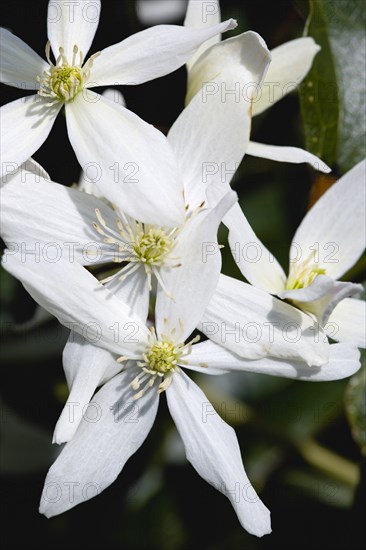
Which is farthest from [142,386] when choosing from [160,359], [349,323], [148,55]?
[148,55]

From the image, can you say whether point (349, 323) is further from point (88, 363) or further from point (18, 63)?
point (18, 63)

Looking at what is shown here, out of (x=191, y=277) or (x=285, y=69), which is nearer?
(x=191, y=277)

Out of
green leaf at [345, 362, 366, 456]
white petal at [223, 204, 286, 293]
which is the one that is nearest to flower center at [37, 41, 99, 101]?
white petal at [223, 204, 286, 293]

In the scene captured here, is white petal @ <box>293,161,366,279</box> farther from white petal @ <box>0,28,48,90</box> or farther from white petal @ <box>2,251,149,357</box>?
white petal @ <box>0,28,48,90</box>

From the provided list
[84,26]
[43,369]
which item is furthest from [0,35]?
[43,369]

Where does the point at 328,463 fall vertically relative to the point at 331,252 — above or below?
below

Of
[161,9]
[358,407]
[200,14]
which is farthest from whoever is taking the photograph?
[161,9]
